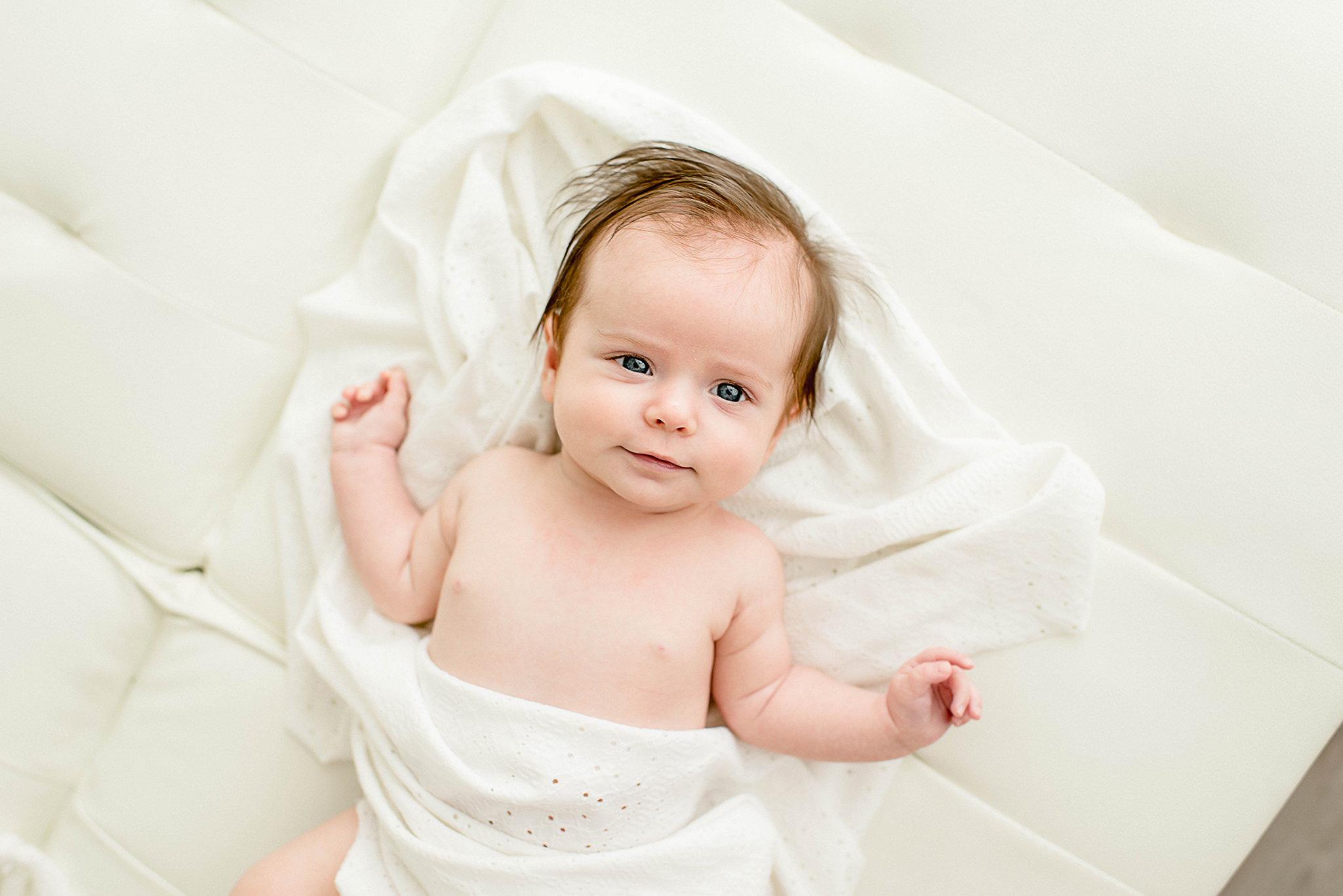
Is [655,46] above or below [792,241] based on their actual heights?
above

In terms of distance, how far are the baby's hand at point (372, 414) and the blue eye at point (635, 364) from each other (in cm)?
38

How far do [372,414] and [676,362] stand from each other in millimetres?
463

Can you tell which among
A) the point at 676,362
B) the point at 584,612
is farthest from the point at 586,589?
the point at 676,362

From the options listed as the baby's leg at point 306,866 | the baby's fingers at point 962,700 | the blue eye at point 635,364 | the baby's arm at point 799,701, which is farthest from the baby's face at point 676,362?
the baby's leg at point 306,866

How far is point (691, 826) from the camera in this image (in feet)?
3.22

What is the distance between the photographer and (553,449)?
1.14m

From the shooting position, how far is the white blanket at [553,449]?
0.96 m

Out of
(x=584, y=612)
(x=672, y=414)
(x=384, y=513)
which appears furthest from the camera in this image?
(x=384, y=513)

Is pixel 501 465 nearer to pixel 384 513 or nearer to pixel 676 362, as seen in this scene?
pixel 384 513

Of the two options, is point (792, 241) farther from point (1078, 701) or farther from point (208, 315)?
point (208, 315)

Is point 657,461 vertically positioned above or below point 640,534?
above

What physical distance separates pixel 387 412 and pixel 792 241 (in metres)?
0.57

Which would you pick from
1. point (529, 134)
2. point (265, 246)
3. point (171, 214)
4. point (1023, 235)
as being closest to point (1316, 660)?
point (1023, 235)

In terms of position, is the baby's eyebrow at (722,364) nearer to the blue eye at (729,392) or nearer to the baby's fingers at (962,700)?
the blue eye at (729,392)
